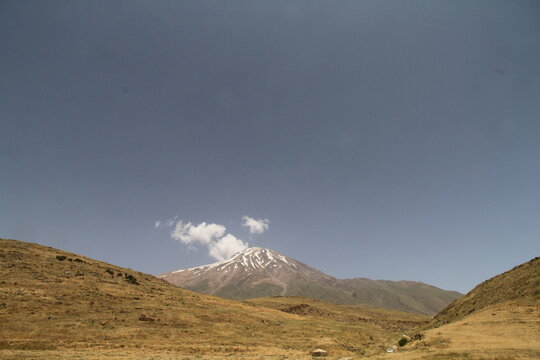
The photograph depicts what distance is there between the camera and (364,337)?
2062 inches

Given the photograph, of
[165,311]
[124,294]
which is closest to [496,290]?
[165,311]

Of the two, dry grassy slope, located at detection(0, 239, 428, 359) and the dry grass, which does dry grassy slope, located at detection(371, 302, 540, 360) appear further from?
dry grassy slope, located at detection(0, 239, 428, 359)

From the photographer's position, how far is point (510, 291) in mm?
44875

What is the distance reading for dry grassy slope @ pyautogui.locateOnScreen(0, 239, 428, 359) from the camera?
32.4m

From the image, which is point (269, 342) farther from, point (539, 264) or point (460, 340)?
point (539, 264)

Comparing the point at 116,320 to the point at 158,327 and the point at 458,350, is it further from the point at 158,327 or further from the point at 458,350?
the point at 458,350

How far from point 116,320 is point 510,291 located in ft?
198

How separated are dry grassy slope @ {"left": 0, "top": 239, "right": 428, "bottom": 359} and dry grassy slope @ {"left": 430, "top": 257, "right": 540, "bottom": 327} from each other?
16.7 meters

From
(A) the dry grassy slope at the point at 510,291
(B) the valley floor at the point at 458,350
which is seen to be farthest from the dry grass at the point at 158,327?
(A) the dry grassy slope at the point at 510,291

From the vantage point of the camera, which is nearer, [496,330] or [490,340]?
[490,340]

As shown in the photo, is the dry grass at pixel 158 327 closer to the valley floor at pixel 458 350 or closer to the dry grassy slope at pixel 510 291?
the valley floor at pixel 458 350

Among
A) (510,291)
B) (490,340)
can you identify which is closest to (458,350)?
(490,340)

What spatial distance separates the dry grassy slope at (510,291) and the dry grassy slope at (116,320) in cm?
1666

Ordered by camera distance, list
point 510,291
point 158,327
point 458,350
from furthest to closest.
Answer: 1. point 510,291
2. point 158,327
3. point 458,350
